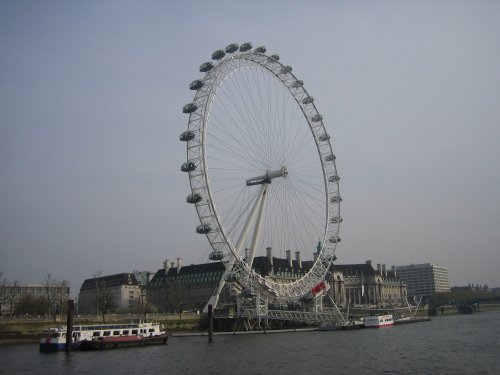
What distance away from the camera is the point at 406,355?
42.8 meters

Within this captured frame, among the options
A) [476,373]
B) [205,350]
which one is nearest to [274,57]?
[205,350]

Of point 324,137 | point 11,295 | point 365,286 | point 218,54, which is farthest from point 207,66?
point 365,286

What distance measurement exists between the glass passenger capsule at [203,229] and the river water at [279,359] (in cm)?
1153

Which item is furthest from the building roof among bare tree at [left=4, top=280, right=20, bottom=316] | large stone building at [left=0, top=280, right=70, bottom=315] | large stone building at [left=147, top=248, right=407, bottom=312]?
Result: bare tree at [left=4, top=280, right=20, bottom=316]

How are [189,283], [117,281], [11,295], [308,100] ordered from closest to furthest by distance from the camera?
[308,100], [11,295], [189,283], [117,281]

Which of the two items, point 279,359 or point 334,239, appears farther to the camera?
point 334,239

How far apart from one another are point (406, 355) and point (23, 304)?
245 feet

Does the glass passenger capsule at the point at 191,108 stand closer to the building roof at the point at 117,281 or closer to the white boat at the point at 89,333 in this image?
the white boat at the point at 89,333

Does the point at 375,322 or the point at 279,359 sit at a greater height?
the point at 279,359

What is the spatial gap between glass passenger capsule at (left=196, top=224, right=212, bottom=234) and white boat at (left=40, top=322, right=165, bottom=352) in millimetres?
12053

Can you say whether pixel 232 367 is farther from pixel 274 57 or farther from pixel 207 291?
pixel 207 291

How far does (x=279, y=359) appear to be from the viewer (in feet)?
136

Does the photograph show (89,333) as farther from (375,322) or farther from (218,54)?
(375,322)

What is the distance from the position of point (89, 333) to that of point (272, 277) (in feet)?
214
